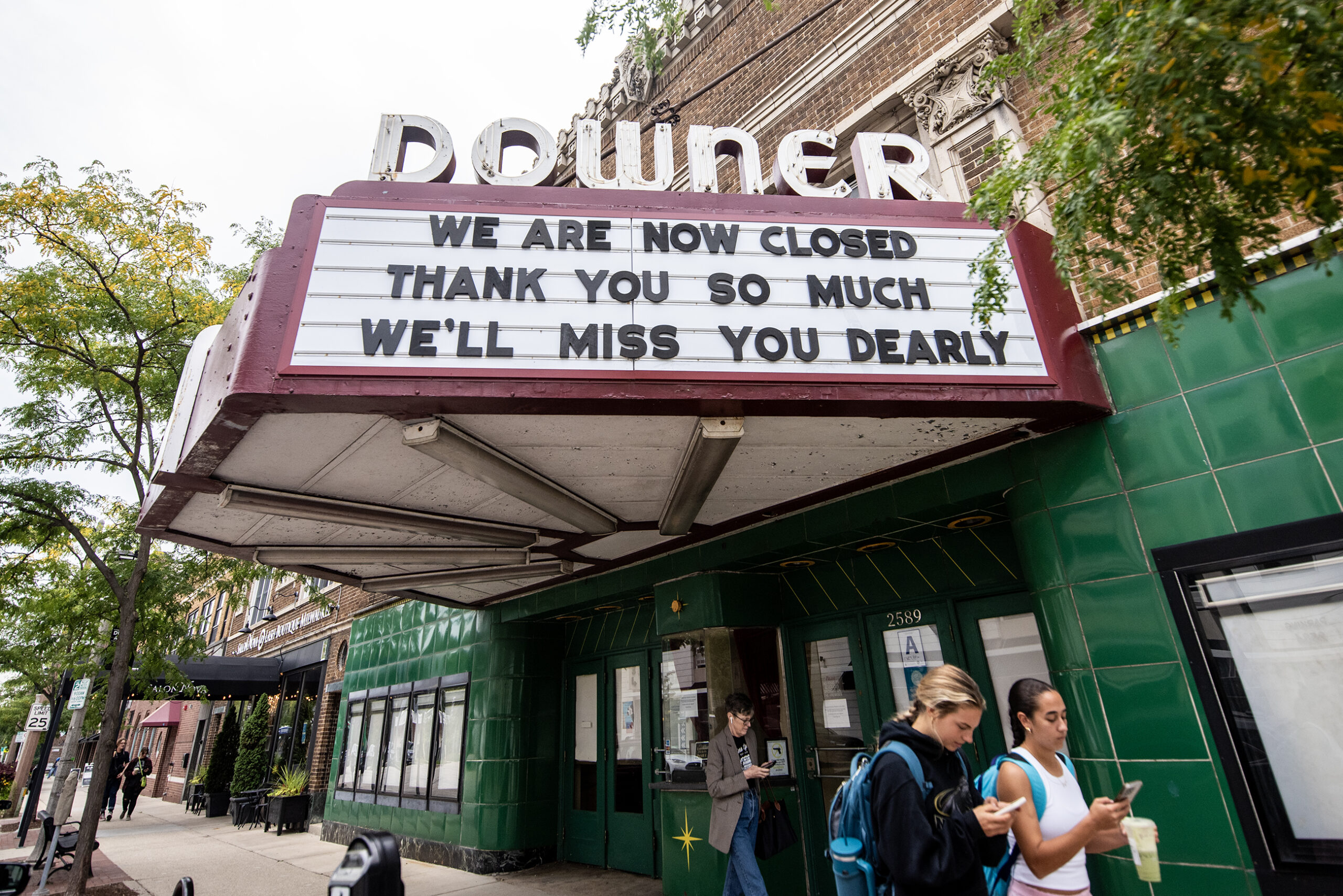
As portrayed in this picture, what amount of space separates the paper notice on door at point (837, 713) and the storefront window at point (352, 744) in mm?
9631

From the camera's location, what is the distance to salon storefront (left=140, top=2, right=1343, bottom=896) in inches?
165

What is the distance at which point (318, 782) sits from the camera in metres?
15.4

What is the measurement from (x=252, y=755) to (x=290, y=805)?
146 inches

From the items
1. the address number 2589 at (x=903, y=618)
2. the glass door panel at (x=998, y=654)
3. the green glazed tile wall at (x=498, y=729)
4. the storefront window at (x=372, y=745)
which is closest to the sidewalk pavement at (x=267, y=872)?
the green glazed tile wall at (x=498, y=729)

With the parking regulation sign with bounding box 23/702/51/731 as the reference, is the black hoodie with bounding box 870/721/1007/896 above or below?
below

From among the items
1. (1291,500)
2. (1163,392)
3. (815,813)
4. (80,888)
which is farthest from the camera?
(80,888)

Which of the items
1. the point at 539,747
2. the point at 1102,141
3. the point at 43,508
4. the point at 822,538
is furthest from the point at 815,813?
the point at 43,508

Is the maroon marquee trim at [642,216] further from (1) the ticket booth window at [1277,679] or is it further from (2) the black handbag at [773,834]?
(2) the black handbag at [773,834]

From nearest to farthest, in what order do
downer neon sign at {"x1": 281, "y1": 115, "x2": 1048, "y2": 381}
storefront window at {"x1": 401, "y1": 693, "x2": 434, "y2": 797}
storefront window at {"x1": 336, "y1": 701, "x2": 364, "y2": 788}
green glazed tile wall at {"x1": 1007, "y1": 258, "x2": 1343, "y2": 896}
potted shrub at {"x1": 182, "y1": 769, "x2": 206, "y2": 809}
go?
1. green glazed tile wall at {"x1": 1007, "y1": 258, "x2": 1343, "y2": 896}
2. downer neon sign at {"x1": 281, "y1": 115, "x2": 1048, "y2": 381}
3. storefront window at {"x1": 401, "y1": 693, "x2": 434, "y2": 797}
4. storefront window at {"x1": 336, "y1": 701, "x2": 364, "y2": 788}
5. potted shrub at {"x1": 182, "y1": 769, "x2": 206, "y2": 809}

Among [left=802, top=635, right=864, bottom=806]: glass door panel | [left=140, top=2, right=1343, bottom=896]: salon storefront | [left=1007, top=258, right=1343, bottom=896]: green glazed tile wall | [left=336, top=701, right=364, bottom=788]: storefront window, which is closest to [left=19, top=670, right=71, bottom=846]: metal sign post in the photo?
[left=336, top=701, right=364, bottom=788]: storefront window

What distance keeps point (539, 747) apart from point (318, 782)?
796cm

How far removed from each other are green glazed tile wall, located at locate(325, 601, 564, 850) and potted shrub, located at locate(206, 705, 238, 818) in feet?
32.6

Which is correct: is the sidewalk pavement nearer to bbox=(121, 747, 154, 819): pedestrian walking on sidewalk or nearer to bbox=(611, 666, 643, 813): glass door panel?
bbox=(611, 666, 643, 813): glass door panel

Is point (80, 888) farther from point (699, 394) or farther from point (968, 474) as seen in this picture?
point (968, 474)
